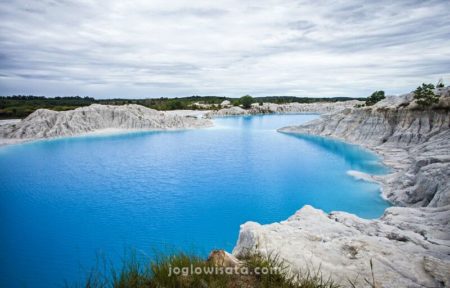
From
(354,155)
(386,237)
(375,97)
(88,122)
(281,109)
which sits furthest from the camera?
(281,109)

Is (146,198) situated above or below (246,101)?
below

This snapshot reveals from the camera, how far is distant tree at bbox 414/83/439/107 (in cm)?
3288

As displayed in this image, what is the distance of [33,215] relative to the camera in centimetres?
1672

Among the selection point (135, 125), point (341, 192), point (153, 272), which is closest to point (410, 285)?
point (153, 272)

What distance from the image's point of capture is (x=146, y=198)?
63.8 ft

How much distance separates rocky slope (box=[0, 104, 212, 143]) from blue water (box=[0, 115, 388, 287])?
37.2ft

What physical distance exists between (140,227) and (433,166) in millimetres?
16743

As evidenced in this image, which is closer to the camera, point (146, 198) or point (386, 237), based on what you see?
point (386, 237)

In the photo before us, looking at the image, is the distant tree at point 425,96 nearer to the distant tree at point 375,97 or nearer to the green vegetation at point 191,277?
the distant tree at point 375,97

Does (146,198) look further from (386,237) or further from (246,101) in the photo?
(246,101)

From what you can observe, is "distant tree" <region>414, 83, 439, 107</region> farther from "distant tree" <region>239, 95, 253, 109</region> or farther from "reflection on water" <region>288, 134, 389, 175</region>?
"distant tree" <region>239, 95, 253, 109</region>

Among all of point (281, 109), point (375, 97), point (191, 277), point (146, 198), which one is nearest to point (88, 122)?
point (146, 198)

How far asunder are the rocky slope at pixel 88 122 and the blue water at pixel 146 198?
11.3m

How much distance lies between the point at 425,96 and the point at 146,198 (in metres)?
35.8
